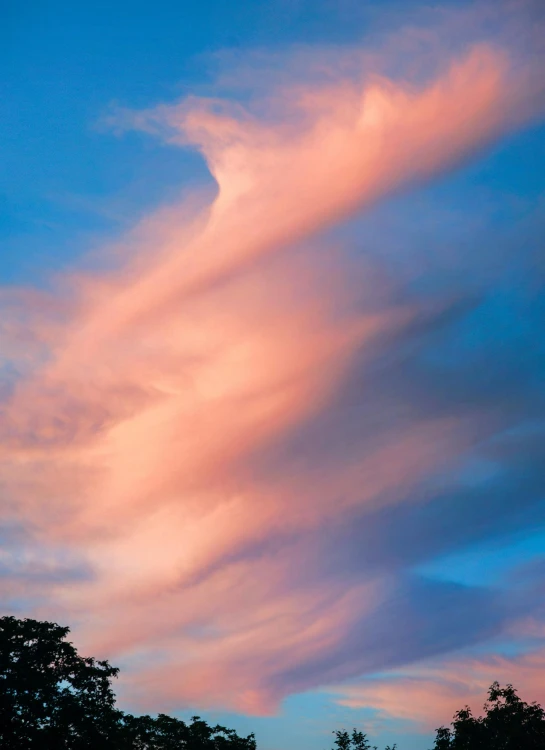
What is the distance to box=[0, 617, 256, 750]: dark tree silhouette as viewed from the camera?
60312 mm

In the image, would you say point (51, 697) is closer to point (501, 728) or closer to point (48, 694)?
point (48, 694)

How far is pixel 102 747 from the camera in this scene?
63500 millimetres

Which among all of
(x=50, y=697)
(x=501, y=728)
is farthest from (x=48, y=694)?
(x=501, y=728)

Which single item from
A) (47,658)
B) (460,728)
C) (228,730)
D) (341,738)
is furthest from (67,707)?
(341,738)

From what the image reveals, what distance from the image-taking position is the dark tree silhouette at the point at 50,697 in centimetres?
6031

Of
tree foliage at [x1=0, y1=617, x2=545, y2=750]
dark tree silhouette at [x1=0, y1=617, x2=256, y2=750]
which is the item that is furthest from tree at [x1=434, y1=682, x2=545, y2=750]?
dark tree silhouette at [x1=0, y1=617, x2=256, y2=750]

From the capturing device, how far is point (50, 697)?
6297 centimetres

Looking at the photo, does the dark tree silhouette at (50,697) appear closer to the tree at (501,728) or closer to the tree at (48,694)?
the tree at (48,694)

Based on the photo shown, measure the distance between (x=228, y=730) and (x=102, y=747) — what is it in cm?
3095

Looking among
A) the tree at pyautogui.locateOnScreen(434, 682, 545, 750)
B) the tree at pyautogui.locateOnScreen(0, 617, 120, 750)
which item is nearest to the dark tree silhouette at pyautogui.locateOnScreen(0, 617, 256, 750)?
the tree at pyautogui.locateOnScreen(0, 617, 120, 750)

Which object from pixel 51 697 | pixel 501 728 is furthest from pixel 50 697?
pixel 501 728

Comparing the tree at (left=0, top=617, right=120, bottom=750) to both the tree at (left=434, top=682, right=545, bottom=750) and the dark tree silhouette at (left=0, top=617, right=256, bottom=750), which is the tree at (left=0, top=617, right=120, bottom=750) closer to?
the dark tree silhouette at (left=0, top=617, right=256, bottom=750)

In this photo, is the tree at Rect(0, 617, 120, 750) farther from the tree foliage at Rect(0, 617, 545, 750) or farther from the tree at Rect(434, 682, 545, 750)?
the tree at Rect(434, 682, 545, 750)

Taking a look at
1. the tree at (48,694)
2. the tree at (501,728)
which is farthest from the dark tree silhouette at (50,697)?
the tree at (501,728)
